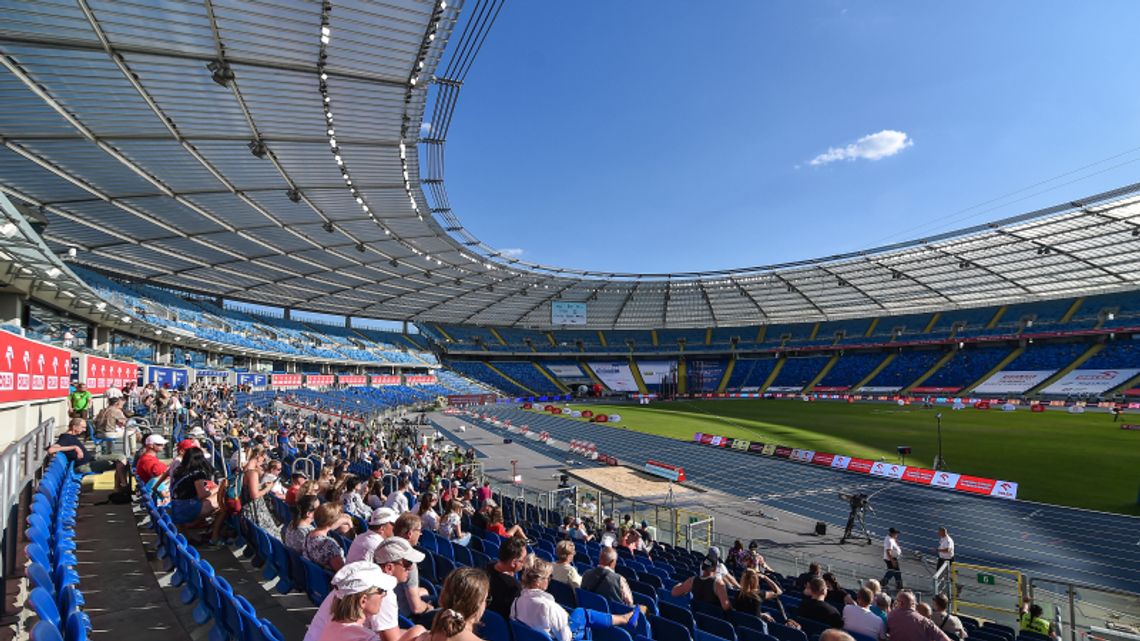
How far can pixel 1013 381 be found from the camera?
2101 inches

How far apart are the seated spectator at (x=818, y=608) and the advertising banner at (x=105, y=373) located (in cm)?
2081

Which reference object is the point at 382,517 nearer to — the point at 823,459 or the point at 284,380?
the point at 823,459

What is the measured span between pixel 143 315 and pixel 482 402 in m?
33.2

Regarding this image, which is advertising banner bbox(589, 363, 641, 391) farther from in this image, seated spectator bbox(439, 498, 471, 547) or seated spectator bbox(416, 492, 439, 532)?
seated spectator bbox(439, 498, 471, 547)

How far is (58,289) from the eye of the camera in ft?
65.3

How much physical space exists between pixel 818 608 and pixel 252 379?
43386mm

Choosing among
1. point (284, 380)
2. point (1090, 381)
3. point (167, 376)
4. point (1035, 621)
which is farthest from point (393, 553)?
point (1090, 381)

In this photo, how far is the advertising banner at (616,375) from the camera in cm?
7681

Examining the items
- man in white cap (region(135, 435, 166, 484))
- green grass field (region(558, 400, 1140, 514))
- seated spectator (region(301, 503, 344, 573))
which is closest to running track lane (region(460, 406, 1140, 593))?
green grass field (region(558, 400, 1140, 514))

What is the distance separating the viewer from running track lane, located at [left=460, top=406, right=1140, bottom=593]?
45.0 ft

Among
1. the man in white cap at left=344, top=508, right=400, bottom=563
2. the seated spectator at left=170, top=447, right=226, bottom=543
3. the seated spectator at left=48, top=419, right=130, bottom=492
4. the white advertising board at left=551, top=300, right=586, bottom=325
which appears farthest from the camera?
the white advertising board at left=551, top=300, right=586, bottom=325

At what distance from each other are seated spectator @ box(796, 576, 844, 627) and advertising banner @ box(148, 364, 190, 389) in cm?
2941

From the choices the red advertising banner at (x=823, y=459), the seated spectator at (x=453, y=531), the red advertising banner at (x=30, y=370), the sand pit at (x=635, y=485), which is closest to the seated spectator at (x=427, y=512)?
the seated spectator at (x=453, y=531)

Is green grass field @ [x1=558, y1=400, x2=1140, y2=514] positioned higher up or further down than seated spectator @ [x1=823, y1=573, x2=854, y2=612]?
further down
